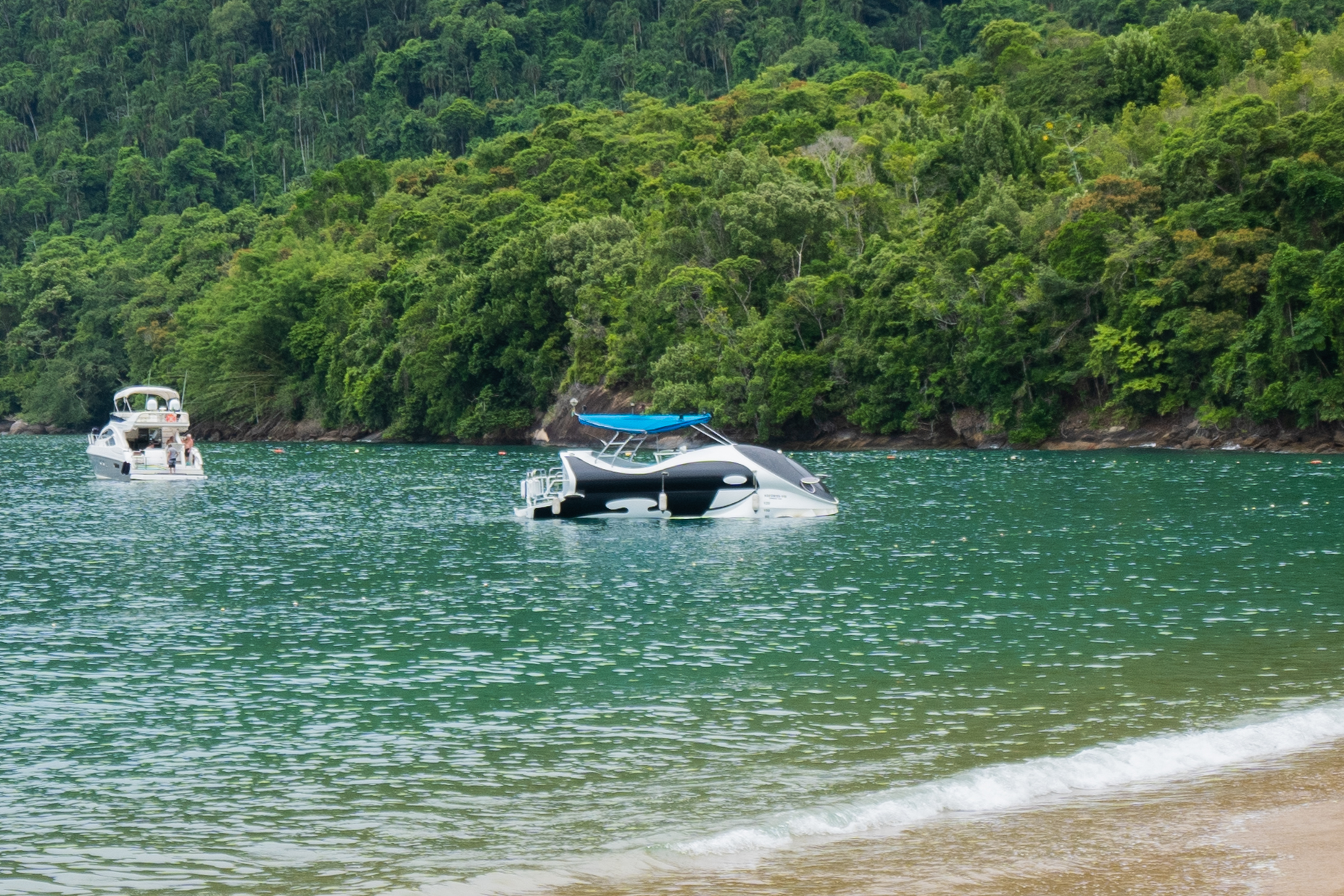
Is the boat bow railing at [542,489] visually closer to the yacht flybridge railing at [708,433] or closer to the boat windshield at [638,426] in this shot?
the boat windshield at [638,426]

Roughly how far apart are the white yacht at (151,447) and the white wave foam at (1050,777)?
6115 centimetres

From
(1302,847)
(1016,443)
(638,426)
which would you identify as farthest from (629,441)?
(1016,443)

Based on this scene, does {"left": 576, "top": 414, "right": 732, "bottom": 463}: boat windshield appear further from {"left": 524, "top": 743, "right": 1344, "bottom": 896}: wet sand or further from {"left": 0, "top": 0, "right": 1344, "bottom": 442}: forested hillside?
{"left": 0, "top": 0, "right": 1344, "bottom": 442}: forested hillside

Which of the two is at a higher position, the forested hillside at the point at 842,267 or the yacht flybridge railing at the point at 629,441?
the forested hillside at the point at 842,267

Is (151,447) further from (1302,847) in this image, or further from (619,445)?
(1302,847)

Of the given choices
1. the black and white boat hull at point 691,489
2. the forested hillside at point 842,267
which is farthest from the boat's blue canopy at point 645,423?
the forested hillside at point 842,267

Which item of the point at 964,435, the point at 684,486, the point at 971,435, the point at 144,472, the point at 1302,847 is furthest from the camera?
the point at 964,435

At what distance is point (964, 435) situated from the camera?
284 feet

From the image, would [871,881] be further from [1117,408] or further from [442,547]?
[1117,408]

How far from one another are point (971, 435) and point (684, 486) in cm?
4249

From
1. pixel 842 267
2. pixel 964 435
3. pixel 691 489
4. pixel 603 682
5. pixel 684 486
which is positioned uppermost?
pixel 842 267

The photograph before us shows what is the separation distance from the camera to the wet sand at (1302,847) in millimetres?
11250

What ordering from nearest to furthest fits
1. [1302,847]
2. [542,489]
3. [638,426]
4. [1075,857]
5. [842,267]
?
1. [1302,847]
2. [1075,857]
3. [638,426]
4. [542,489]
5. [842,267]

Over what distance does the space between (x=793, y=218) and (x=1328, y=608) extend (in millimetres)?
73141
